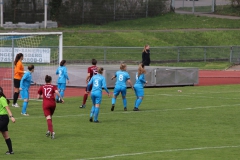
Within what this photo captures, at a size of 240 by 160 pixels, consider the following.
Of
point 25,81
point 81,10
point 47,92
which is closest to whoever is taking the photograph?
point 47,92

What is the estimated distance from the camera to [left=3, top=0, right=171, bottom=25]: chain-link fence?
60062mm

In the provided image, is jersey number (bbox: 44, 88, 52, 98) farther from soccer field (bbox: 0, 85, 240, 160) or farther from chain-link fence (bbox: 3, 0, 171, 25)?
chain-link fence (bbox: 3, 0, 171, 25)

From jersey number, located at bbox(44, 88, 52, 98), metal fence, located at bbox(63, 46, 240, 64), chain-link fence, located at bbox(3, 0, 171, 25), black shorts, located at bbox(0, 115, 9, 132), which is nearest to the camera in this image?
black shorts, located at bbox(0, 115, 9, 132)

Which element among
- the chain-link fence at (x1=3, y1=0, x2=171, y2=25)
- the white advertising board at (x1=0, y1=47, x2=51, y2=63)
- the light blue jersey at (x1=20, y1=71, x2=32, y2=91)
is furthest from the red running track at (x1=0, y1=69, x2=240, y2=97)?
the chain-link fence at (x1=3, y1=0, x2=171, y2=25)

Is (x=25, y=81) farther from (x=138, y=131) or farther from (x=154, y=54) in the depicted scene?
(x=154, y=54)

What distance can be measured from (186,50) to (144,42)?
18.4 ft

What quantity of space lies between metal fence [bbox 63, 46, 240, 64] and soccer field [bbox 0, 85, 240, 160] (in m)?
16.3

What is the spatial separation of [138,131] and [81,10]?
4264cm

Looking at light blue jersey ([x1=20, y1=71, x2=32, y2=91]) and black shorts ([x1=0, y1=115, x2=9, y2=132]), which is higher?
light blue jersey ([x1=20, y1=71, x2=32, y2=91])

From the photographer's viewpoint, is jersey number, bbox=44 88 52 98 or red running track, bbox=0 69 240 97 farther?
red running track, bbox=0 69 240 97

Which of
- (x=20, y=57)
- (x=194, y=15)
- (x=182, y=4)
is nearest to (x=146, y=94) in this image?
(x=20, y=57)

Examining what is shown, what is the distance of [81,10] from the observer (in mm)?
62094

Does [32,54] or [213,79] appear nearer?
[32,54]

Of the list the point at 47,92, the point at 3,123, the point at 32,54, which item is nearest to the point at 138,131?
the point at 47,92
